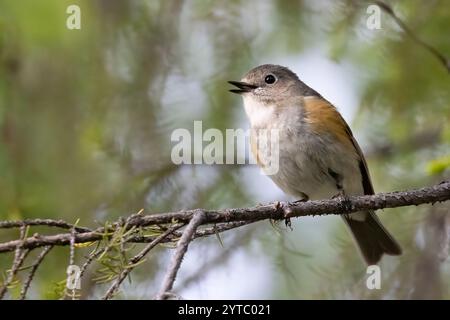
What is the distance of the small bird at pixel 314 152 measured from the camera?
4621mm

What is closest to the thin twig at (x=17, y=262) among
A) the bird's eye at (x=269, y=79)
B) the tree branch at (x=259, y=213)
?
the tree branch at (x=259, y=213)

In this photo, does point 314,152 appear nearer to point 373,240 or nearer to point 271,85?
point 373,240

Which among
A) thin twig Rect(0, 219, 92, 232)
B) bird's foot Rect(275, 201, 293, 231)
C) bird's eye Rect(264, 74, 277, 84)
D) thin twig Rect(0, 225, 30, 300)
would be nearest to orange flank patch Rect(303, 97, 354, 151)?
bird's eye Rect(264, 74, 277, 84)

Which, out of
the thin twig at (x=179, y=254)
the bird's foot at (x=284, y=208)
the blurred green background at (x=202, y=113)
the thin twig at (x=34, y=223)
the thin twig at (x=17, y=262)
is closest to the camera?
the thin twig at (x=179, y=254)

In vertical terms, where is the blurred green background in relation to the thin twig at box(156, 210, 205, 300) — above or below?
above

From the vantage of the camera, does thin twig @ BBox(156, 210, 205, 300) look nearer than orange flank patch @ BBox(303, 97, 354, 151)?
Yes

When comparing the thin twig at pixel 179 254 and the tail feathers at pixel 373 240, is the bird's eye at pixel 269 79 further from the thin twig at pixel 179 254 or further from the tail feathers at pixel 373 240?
the thin twig at pixel 179 254

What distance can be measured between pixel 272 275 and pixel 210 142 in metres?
1.07

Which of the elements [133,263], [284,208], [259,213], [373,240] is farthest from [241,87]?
[133,263]

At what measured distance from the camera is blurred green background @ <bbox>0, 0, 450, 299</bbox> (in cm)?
442

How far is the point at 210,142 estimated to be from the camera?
15.5 feet

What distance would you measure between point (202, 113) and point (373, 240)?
4.77 feet

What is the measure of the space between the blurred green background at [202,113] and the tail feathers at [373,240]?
9 centimetres

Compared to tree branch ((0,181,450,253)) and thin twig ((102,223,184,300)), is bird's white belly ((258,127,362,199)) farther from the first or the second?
thin twig ((102,223,184,300))
